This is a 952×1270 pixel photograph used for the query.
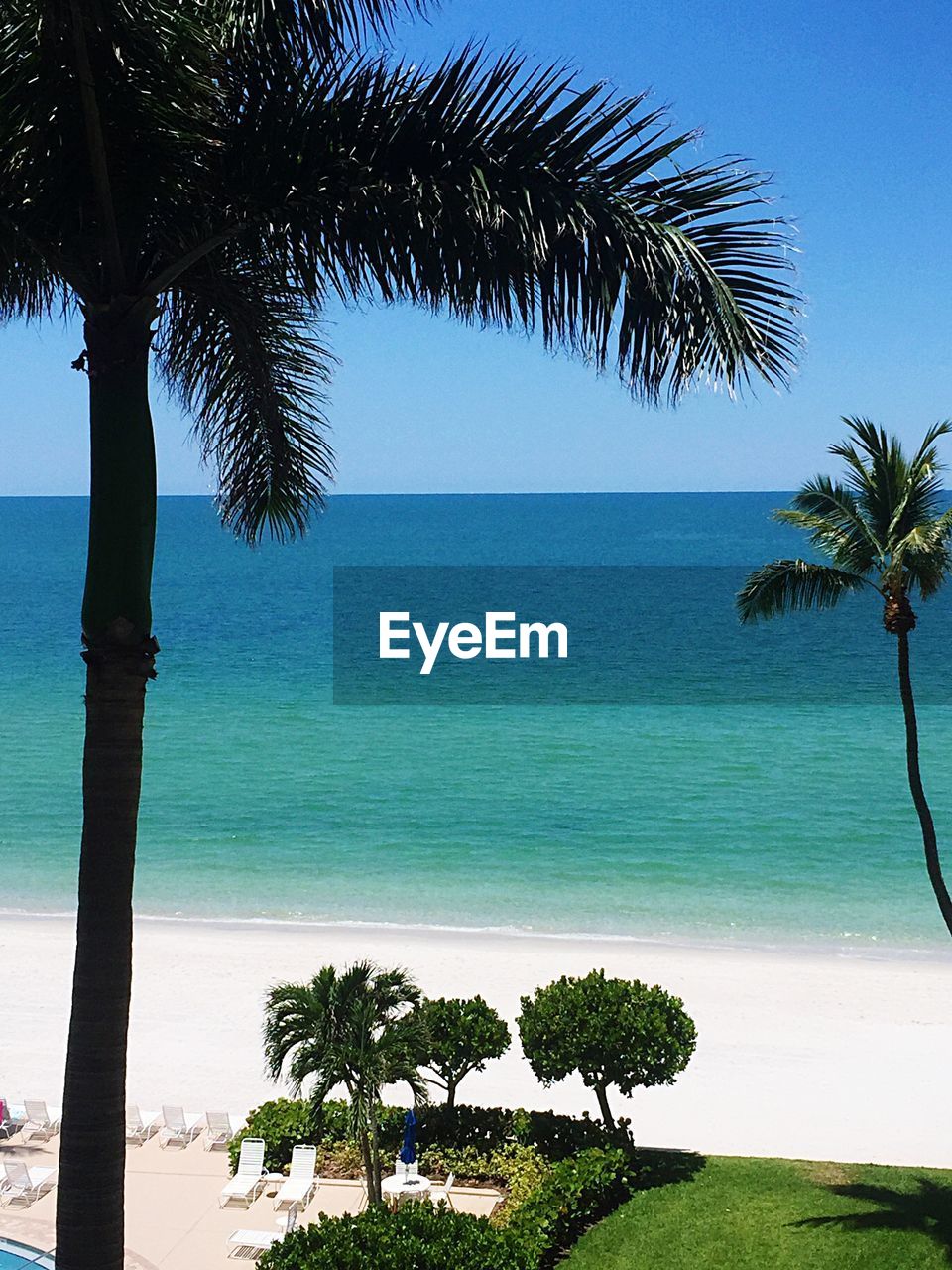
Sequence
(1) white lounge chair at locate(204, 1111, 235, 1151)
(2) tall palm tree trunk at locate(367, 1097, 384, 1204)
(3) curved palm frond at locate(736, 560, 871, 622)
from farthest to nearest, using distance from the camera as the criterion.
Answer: (1) white lounge chair at locate(204, 1111, 235, 1151), (3) curved palm frond at locate(736, 560, 871, 622), (2) tall palm tree trunk at locate(367, 1097, 384, 1204)

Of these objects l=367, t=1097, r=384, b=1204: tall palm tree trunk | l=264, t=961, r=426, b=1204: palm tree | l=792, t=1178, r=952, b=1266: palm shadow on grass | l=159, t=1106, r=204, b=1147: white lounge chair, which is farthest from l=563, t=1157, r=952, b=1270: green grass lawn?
l=159, t=1106, r=204, b=1147: white lounge chair

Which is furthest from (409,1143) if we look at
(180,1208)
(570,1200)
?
(180,1208)

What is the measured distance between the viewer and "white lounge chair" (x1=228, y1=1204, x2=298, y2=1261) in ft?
42.9

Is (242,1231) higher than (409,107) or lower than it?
lower

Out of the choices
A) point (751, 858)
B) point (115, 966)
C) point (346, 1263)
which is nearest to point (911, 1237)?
point (346, 1263)

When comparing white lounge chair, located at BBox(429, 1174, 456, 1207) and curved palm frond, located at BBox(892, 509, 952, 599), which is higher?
curved palm frond, located at BBox(892, 509, 952, 599)

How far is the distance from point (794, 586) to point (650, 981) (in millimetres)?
11696

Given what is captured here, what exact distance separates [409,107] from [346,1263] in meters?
7.87

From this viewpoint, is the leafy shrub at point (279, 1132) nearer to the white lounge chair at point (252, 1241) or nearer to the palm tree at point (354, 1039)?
the white lounge chair at point (252, 1241)

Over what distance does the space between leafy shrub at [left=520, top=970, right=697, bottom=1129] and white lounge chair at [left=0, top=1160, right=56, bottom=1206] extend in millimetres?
5480

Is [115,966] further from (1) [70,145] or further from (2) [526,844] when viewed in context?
(2) [526,844]

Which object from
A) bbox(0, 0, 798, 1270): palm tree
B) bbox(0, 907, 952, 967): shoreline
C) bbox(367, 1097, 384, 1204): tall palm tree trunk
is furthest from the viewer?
bbox(0, 907, 952, 967): shoreline

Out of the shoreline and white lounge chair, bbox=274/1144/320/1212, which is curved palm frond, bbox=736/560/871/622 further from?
the shoreline

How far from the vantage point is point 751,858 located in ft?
120
